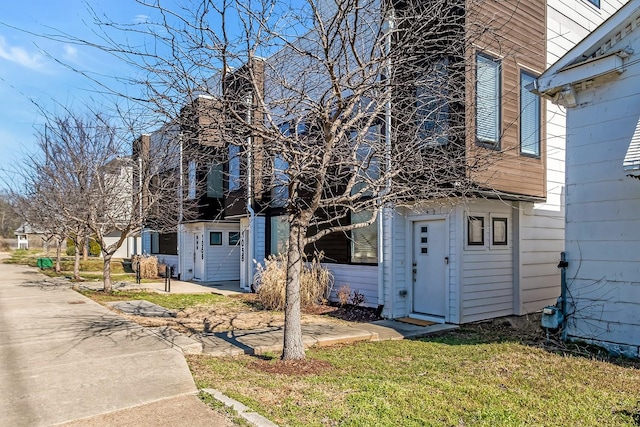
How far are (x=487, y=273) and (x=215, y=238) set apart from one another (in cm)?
1165

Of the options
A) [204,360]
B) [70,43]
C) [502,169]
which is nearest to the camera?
[70,43]

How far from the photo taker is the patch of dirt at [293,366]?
5.54 meters

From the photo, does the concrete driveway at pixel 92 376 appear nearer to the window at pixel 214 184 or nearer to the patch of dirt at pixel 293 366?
the patch of dirt at pixel 293 366

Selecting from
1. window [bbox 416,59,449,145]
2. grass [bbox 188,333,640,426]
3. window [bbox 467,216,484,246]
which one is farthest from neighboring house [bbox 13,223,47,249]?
grass [bbox 188,333,640,426]

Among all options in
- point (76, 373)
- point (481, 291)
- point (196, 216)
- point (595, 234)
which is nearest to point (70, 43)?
point (76, 373)

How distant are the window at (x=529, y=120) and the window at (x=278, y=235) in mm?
6651

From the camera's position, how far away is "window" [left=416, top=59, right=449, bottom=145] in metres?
7.10

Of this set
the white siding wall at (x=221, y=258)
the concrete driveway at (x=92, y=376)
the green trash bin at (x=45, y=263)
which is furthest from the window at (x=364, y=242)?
the green trash bin at (x=45, y=263)

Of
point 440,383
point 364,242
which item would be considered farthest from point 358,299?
point 440,383

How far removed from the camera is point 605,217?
22.1 feet

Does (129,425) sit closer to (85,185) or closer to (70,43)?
(70,43)

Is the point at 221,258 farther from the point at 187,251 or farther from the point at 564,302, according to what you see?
the point at 564,302

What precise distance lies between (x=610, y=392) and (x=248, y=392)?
371 centimetres

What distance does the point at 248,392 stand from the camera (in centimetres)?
473
